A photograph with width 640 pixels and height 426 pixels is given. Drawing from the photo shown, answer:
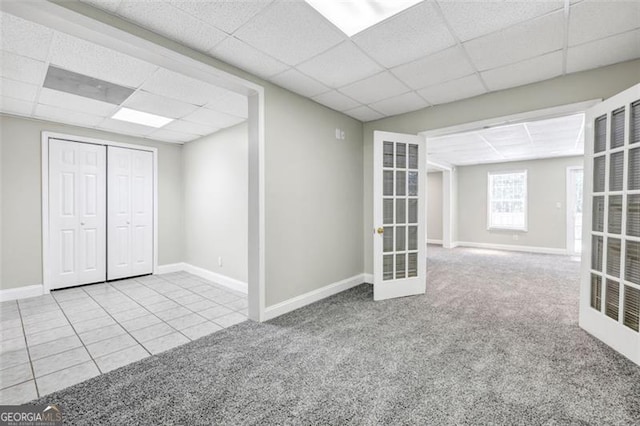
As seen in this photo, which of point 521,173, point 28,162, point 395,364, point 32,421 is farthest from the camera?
point 521,173

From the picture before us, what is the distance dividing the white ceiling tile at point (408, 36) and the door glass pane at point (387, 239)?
6.52ft

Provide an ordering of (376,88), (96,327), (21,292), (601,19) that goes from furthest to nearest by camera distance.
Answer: (21,292) < (376,88) < (96,327) < (601,19)

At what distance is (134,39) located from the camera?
6.73 ft

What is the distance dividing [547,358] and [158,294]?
456cm

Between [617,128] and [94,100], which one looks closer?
[617,128]

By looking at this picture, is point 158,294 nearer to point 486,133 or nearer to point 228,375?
point 228,375

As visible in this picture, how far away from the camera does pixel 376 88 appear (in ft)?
10.5

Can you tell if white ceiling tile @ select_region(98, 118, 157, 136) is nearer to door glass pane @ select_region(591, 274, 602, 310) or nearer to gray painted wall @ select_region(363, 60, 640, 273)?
gray painted wall @ select_region(363, 60, 640, 273)

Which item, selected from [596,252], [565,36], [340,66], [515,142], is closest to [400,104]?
[340,66]

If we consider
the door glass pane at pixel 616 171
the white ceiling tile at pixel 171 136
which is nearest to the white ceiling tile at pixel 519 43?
the door glass pane at pixel 616 171

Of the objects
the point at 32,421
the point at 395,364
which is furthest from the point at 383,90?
the point at 32,421

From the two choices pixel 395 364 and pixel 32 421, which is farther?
pixel 395 364

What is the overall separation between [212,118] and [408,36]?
2913 millimetres

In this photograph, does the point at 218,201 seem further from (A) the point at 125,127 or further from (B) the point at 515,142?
(B) the point at 515,142
